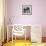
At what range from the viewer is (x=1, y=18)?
7.73 ft

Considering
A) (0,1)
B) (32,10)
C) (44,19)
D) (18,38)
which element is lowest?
(18,38)

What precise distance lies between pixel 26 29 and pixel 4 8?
25.1 inches

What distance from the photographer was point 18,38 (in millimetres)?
2482

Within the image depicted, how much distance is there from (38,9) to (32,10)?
13 cm

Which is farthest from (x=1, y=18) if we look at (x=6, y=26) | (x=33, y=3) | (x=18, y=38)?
(x=33, y=3)

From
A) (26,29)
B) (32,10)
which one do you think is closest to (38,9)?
(32,10)

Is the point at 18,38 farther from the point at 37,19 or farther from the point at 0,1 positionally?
the point at 0,1

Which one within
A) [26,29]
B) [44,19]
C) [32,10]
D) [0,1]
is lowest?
[26,29]

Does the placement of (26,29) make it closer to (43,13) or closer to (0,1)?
(43,13)

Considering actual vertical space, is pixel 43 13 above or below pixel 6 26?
above

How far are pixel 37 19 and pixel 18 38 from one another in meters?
0.57

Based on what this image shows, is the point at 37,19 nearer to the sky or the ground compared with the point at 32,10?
nearer to the ground

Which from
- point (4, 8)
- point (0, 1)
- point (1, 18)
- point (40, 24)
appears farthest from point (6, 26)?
point (40, 24)

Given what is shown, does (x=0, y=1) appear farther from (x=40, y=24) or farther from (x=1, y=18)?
(x=40, y=24)
